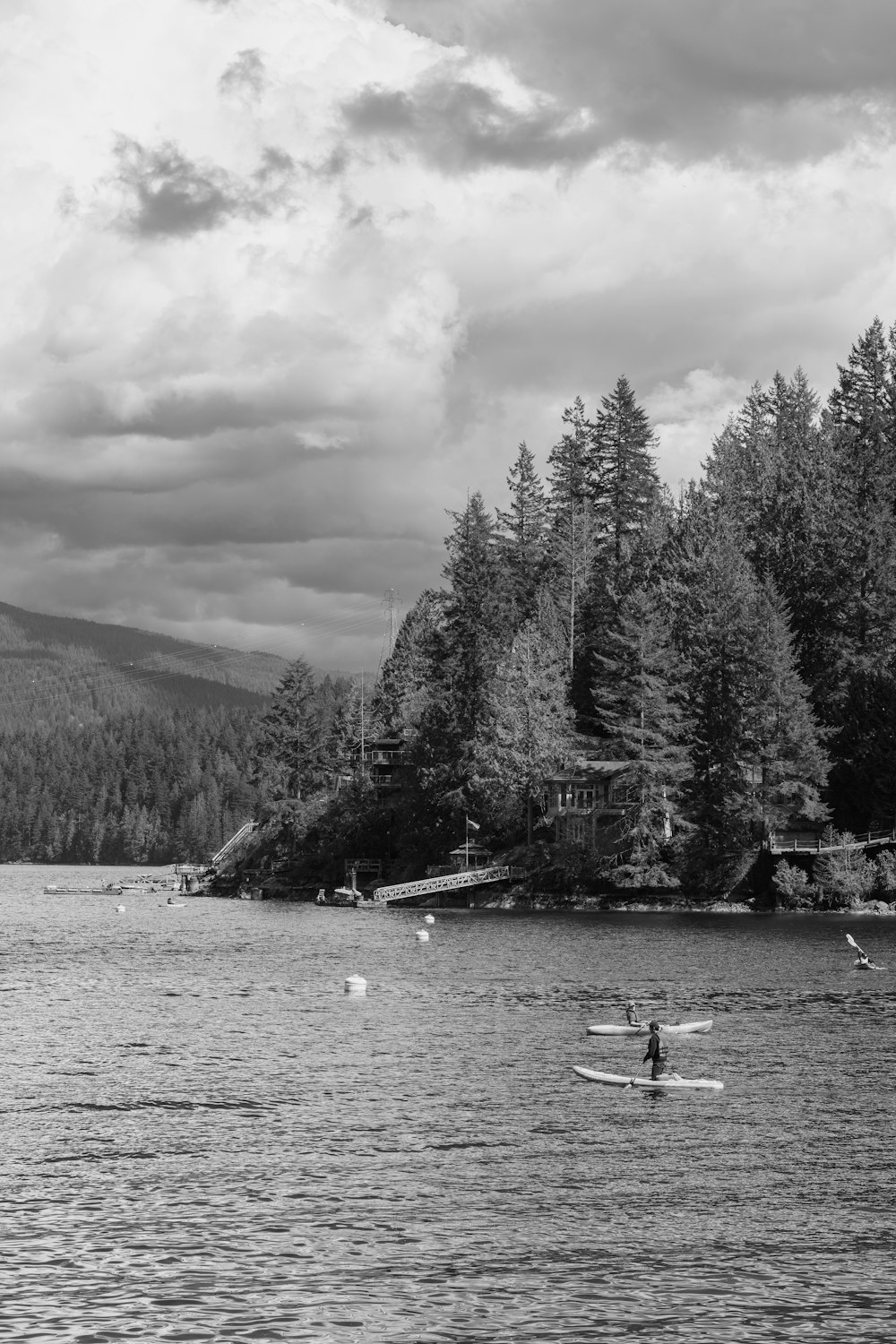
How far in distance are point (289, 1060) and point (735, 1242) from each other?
2290cm

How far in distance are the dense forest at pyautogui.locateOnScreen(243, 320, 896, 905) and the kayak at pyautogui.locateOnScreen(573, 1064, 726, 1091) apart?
72.1 m

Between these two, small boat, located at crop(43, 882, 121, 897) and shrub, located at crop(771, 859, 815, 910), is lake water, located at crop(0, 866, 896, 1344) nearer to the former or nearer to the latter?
shrub, located at crop(771, 859, 815, 910)

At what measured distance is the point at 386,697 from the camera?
7667 inches

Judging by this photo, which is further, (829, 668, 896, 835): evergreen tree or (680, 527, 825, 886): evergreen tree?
(829, 668, 896, 835): evergreen tree

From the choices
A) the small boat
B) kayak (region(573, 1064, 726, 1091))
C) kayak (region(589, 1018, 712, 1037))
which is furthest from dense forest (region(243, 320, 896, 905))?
kayak (region(573, 1064, 726, 1091))

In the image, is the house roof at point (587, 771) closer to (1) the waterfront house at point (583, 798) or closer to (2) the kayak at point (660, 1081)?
(1) the waterfront house at point (583, 798)

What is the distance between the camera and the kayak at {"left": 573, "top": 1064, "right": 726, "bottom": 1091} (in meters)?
42.2

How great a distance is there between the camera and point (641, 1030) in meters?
52.1

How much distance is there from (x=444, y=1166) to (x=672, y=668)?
3745 inches

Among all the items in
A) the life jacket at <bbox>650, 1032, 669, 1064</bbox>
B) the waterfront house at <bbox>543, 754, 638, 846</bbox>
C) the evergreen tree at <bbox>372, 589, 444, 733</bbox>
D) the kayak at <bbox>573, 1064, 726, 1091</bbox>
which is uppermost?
the evergreen tree at <bbox>372, 589, 444, 733</bbox>

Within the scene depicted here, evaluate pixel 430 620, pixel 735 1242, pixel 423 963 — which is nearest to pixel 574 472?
pixel 430 620

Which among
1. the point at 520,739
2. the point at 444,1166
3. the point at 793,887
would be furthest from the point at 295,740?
the point at 444,1166

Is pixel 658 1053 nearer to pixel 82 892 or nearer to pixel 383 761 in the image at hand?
pixel 383 761

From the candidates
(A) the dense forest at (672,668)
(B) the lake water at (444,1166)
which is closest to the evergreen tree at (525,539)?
(A) the dense forest at (672,668)
